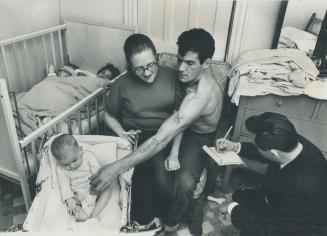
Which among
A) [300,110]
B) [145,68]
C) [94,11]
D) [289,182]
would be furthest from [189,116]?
[94,11]

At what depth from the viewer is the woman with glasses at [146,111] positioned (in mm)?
1787

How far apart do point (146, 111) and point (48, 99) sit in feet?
2.19

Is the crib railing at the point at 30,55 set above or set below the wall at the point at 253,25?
below

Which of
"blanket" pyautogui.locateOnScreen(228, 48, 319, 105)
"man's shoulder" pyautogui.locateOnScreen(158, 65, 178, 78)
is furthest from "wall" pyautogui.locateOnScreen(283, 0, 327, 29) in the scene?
"man's shoulder" pyautogui.locateOnScreen(158, 65, 178, 78)

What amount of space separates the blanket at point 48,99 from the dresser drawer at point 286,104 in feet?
3.98

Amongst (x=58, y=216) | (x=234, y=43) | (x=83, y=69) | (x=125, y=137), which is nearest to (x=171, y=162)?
(x=125, y=137)

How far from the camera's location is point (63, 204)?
1.53 meters

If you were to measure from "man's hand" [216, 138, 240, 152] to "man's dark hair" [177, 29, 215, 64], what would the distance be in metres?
0.50

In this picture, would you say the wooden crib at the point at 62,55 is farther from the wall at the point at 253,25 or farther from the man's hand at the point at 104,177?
the wall at the point at 253,25

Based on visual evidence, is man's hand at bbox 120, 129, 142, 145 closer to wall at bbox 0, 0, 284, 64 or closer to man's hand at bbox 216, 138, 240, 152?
man's hand at bbox 216, 138, 240, 152

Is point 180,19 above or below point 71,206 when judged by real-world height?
above

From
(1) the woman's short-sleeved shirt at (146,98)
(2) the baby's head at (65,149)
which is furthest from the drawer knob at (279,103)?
(2) the baby's head at (65,149)

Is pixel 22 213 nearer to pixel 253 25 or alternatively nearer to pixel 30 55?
pixel 30 55

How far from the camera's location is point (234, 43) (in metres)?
2.41
